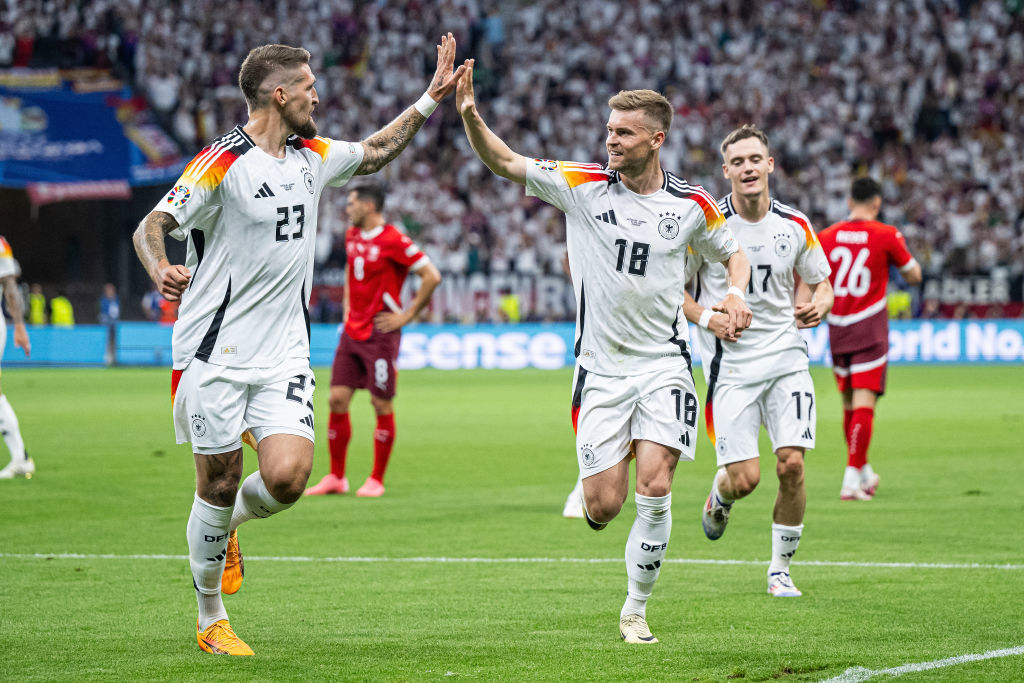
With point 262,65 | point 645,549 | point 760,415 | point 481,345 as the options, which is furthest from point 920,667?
point 481,345

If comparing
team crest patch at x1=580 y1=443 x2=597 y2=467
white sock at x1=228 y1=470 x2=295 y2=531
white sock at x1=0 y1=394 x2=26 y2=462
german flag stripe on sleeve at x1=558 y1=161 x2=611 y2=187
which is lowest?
white sock at x1=0 y1=394 x2=26 y2=462

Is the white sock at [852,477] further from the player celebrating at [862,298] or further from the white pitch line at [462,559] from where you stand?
the white pitch line at [462,559]

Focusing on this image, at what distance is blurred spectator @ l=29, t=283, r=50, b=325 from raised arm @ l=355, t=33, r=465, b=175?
2646 cm

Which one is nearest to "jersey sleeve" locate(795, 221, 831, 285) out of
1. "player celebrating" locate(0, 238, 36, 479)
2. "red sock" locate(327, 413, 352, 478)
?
"red sock" locate(327, 413, 352, 478)

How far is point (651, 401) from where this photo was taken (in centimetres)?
577

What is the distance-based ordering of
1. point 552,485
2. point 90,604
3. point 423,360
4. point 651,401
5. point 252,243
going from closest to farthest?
point 252,243
point 651,401
point 90,604
point 552,485
point 423,360

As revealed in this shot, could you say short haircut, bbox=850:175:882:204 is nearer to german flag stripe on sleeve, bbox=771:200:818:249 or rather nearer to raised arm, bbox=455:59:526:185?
german flag stripe on sleeve, bbox=771:200:818:249

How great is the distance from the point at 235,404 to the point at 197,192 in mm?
870

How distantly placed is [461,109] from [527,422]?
1152 cm

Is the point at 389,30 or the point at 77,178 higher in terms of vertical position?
the point at 389,30

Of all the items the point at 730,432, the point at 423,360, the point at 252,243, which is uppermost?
the point at 252,243

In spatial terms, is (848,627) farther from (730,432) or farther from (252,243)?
(252,243)

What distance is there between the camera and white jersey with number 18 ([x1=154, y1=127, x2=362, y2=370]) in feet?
17.6

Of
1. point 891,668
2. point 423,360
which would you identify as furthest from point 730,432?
point 423,360
